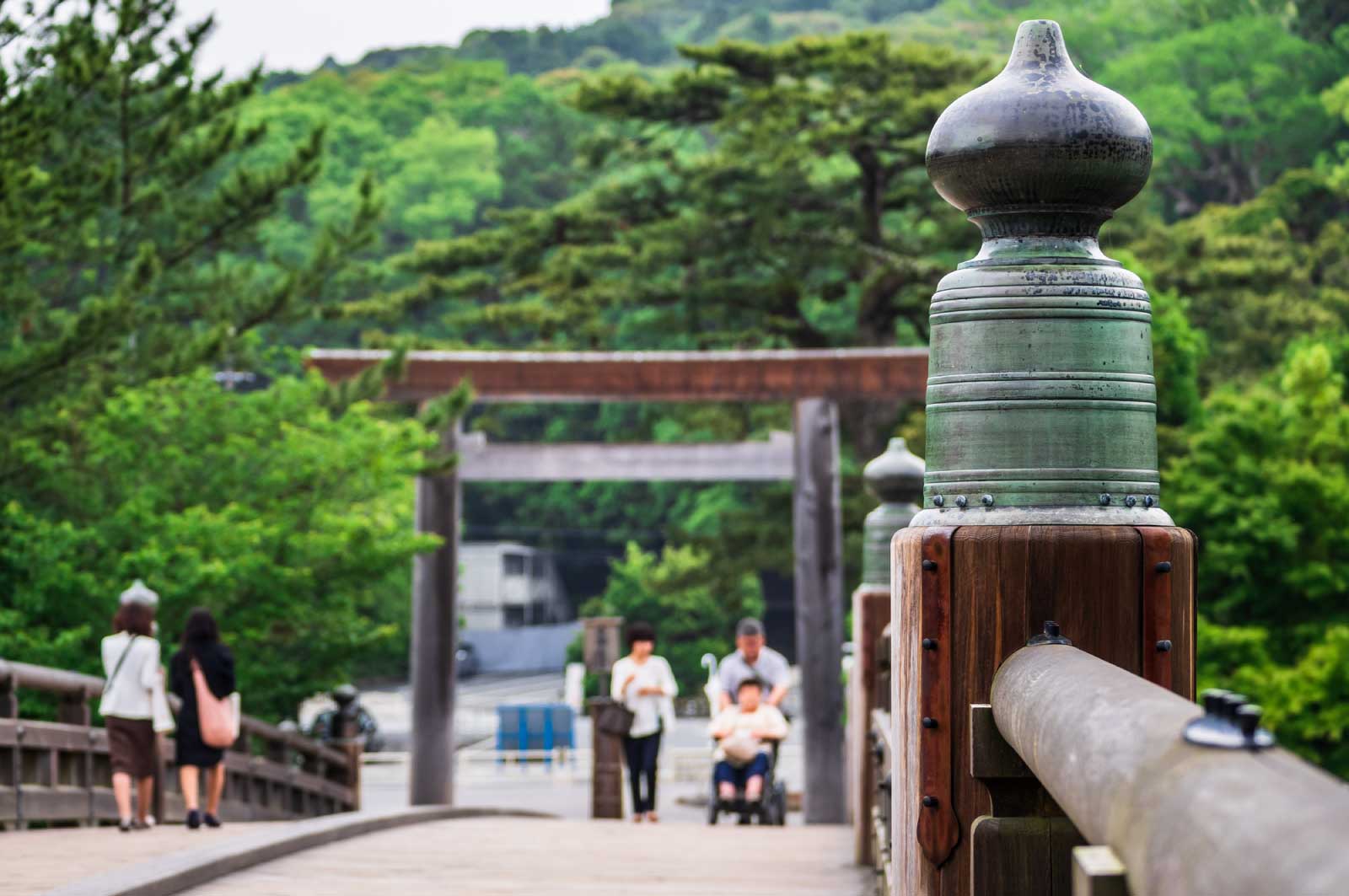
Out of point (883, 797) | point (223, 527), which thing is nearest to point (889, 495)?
point (883, 797)

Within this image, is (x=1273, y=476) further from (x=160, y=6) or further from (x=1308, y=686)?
(x=160, y=6)

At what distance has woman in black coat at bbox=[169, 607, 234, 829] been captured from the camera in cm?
855

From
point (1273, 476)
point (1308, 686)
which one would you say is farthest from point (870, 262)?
point (1308, 686)

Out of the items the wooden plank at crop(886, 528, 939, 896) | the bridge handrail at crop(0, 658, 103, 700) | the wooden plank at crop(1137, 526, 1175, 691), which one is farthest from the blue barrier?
the wooden plank at crop(1137, 526, 1175, 691)

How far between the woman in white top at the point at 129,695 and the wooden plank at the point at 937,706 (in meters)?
6.45

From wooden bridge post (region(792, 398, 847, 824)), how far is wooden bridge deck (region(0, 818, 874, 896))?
601 cm

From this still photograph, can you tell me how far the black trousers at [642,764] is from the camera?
10.9m

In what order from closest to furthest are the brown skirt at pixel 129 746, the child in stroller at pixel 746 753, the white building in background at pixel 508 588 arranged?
the brown skirt at pixel 129 746
the child in stroller at pixel 746 753
the white building in background at pixel 508 588

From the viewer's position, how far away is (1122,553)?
2445 mm

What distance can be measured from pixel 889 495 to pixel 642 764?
444cm

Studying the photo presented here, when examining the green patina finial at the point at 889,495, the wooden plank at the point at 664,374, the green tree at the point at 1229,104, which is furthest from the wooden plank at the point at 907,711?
the green tree at the point at 1229,104

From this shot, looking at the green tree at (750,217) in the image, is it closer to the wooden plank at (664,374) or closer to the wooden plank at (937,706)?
the wooden plank at (664,374)

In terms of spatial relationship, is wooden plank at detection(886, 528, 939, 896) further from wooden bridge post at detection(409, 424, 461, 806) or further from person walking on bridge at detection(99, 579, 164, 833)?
wooden bridge post at detection(409, 424, 461, 806)

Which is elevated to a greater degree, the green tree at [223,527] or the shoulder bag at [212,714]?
the green tree at [223,527]
